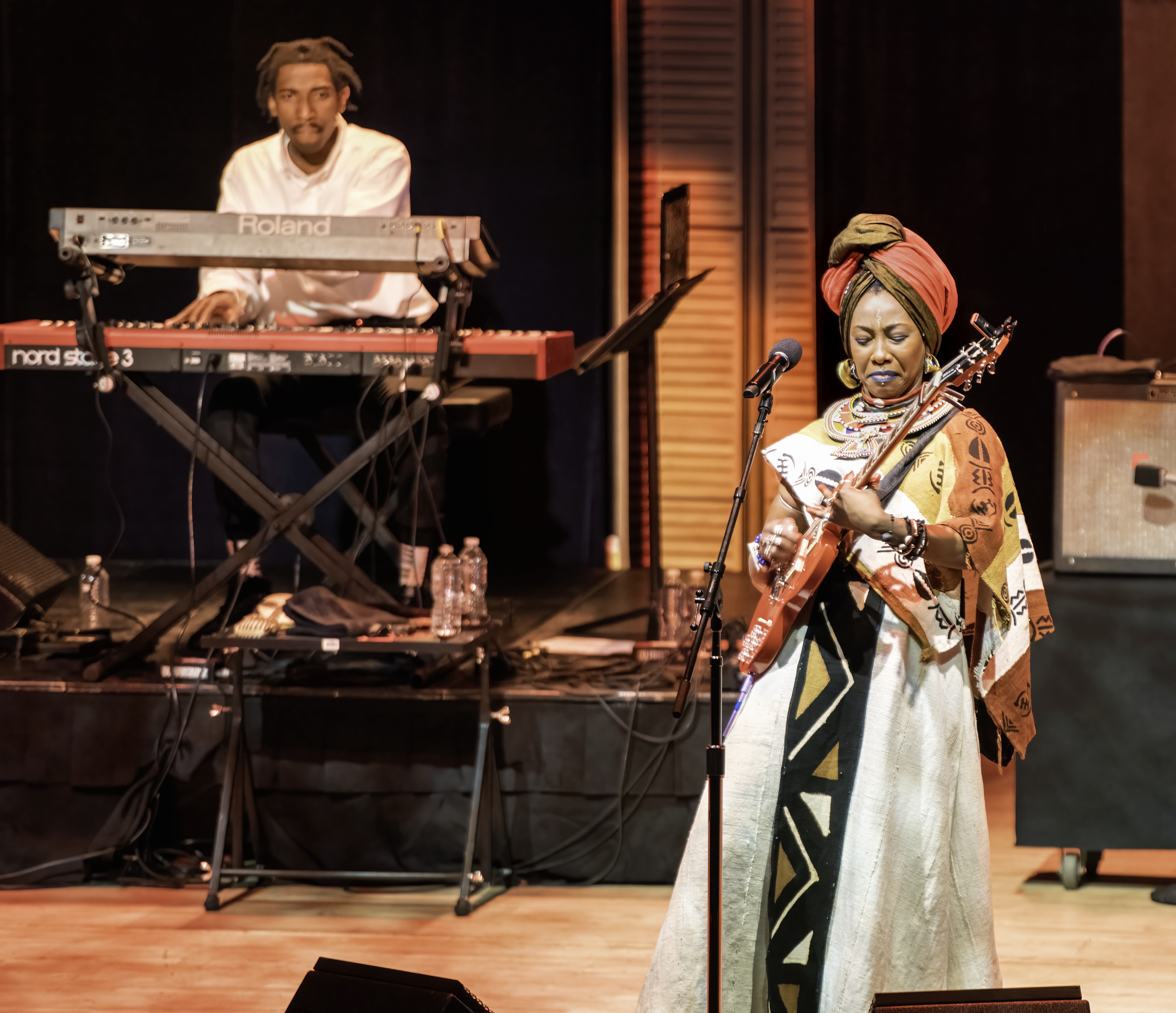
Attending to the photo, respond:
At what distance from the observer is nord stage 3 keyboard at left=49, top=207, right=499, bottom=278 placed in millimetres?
3525

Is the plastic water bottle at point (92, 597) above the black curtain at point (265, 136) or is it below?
below

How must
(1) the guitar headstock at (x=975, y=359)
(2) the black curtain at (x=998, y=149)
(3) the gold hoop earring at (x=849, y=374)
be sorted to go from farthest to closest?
1. (2) the black curtain at (x=998, y=149)
2. (3) the gold hoop earring at (x=849, y=374)
3. (1) the guitar headstock at (x=975, y=359)

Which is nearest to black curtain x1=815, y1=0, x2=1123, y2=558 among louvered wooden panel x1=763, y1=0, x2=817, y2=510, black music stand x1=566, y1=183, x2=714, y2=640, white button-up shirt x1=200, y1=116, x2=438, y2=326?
louvered wooden panel x1=763, y1=0, x2=817, y2=510

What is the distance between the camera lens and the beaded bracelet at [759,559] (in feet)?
7.04

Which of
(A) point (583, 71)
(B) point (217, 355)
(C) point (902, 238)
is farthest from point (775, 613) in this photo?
(A) point (583, 71)

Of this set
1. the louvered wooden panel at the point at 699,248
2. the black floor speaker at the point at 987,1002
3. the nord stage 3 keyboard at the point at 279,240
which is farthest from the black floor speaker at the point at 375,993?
the louvered wooden panel at the point at 699,248

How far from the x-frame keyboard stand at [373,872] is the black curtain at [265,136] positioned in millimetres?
2209

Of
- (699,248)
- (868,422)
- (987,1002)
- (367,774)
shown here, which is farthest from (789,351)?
(699,248)

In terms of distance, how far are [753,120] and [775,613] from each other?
405 cm

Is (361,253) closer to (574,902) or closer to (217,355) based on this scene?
(217,355)

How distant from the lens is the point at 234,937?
326 centimetres

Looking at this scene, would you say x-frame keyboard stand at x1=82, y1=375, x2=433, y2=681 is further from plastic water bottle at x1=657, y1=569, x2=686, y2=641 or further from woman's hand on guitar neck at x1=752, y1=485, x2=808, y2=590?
woman's hand on guitar neck at x1=752, y1=485, x2=808, y2=590

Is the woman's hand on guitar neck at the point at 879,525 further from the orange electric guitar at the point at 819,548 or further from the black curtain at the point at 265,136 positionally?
the black curtain at the point at 265,136

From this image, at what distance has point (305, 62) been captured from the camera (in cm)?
457
